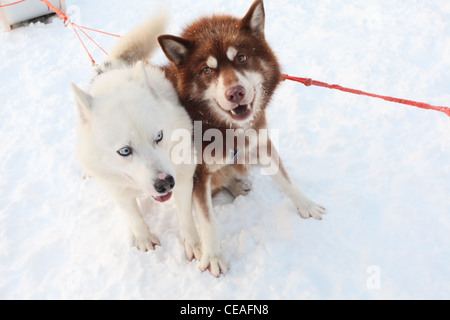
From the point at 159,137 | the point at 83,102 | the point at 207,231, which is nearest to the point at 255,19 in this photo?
the point at 159,137

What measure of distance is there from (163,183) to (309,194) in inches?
58.8

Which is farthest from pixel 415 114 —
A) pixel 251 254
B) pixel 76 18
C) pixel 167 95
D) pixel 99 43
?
pixel 76 18

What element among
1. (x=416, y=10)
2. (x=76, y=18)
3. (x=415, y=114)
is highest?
(x=76, y=18)

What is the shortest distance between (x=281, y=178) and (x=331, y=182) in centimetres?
50

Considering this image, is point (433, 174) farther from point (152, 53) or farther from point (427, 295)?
point (152, 53)

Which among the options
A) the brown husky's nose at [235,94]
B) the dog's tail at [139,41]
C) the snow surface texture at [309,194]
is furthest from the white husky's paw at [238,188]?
the dog's tail at [139,41]

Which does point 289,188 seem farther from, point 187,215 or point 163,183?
point 163,183

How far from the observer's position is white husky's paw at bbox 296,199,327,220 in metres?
2.63

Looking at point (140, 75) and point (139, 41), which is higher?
point (139, 41)

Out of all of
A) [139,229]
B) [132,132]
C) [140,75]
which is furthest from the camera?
[139,229]

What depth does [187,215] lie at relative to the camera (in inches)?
95.0

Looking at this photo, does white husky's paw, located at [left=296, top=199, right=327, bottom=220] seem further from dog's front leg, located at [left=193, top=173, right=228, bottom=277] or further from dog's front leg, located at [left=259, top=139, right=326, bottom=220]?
dog's front leg, located at [left=193, top=173, right=228, bottom=277]

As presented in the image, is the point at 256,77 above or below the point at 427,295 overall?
above
